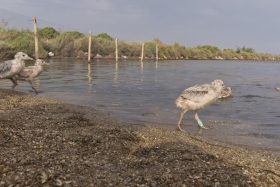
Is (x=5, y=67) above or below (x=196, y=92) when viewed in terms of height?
above

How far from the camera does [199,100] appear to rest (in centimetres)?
940

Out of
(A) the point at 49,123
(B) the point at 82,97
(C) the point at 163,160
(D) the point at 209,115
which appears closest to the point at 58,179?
(C) the point at 163,160

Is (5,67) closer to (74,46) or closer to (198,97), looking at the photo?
(198,97)

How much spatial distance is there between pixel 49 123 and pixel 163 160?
124 inches

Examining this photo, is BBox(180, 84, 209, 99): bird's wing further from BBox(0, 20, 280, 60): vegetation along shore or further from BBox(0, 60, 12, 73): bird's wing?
BBox(0, 20, 280, 60): vegetation along shore

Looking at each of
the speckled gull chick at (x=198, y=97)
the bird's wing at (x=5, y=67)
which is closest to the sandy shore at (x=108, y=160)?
the speckled gull chick at (x=198, y=97)

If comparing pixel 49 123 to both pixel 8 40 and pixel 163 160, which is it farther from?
pixel 8 40

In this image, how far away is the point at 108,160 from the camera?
4750 millimetres

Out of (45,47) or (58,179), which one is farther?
(45,47)

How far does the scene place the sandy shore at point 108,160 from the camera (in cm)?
387

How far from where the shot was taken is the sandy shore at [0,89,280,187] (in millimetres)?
3869

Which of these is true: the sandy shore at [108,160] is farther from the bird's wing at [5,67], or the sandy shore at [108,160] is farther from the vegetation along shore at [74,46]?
the vegetation along shore at [74,46]

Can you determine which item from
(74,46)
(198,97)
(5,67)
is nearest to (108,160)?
(198,97)

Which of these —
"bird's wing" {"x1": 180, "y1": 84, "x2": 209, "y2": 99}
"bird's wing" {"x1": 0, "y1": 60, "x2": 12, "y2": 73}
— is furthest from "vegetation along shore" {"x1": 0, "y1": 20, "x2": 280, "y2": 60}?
"bird's wing" {"x1": 180, "y1": 84, "x2": 209, "y2": 99}
